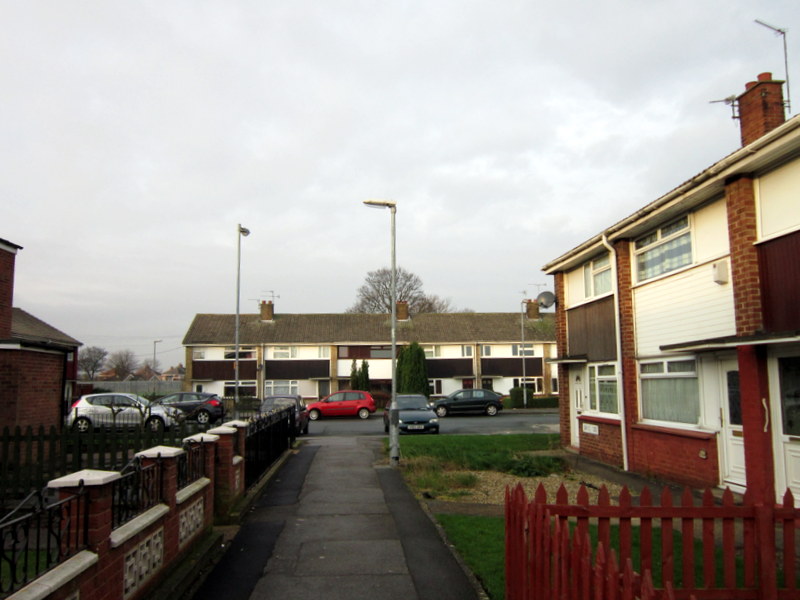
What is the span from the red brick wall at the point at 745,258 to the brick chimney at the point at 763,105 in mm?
2574

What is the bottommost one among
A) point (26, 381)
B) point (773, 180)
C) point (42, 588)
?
point (42, 588)

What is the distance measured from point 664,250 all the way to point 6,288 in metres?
15.1

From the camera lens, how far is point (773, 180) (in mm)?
8781

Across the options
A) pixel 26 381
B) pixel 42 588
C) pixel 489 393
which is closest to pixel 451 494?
pixel 42 588

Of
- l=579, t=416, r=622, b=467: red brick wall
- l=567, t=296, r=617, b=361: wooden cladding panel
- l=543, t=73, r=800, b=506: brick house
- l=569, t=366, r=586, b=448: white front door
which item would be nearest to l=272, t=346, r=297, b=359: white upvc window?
l=569, t=366, r=586, b=448: white front door

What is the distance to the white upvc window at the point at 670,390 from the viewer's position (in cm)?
1106

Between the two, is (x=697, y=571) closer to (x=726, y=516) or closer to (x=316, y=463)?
(x=726, y=516)

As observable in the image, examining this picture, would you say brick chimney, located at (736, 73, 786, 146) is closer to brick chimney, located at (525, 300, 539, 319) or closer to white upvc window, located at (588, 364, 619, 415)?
white upvc window, located at (588, 364, 619, 415)

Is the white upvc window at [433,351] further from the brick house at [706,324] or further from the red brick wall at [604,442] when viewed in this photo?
the red brick wall at [604,442]

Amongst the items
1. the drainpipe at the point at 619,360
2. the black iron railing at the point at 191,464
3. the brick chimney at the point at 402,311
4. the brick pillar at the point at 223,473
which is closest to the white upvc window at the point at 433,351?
the brick chimney at the point at 402,311

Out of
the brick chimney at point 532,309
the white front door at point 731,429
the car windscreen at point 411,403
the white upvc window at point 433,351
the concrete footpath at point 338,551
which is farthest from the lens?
the brick chimney at point 532,309

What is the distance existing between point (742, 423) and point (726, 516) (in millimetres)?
5937

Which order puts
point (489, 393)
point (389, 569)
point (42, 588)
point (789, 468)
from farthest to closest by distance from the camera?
point (489, 393)
point (789, 468)
point (389, 569)
point (42, 588)

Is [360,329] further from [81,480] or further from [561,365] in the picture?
[81,480]
